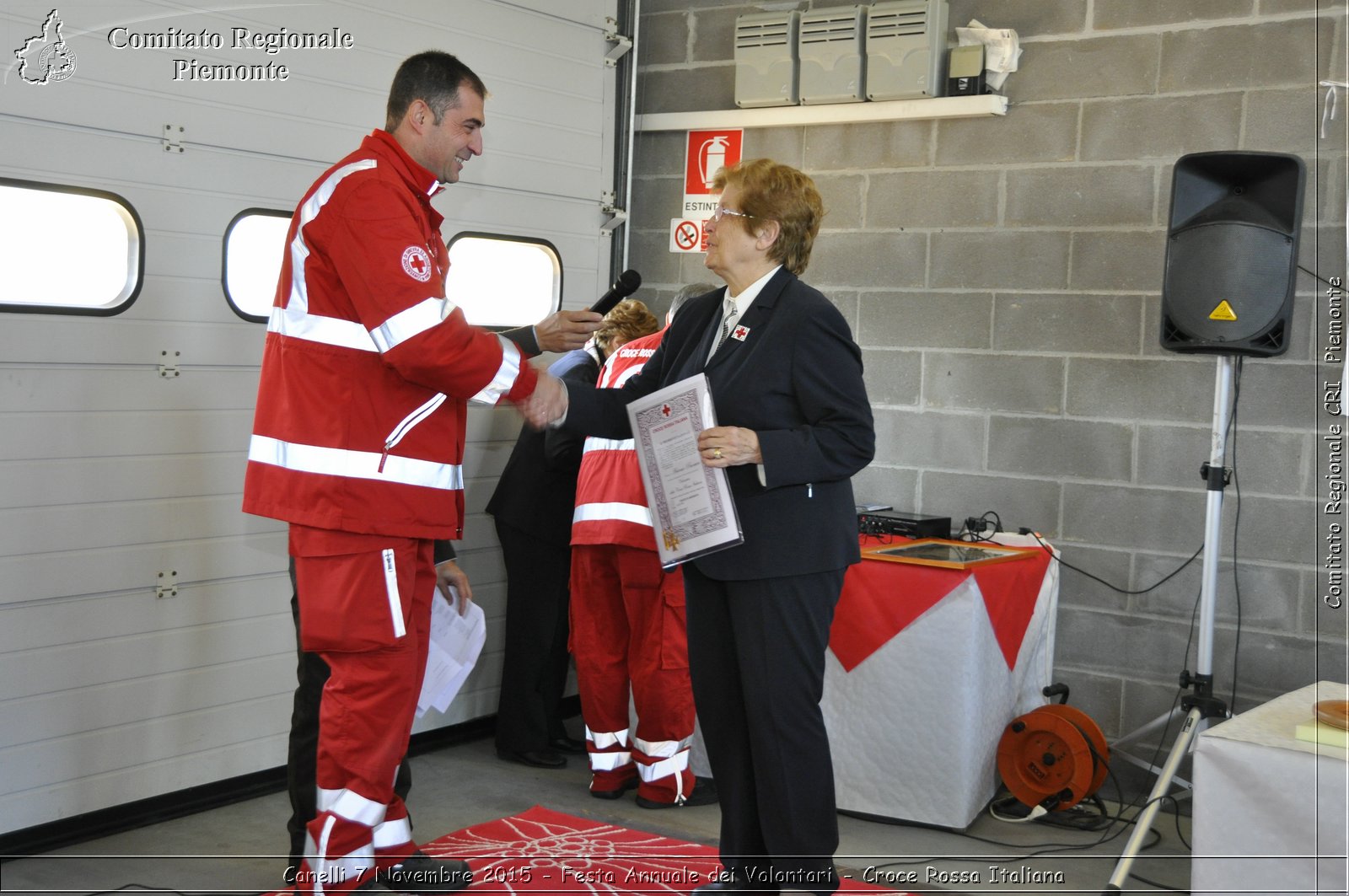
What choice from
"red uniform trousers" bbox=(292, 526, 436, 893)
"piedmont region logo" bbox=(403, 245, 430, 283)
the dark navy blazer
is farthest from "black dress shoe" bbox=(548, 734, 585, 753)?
"piedmont region logo" bbox=(403, 245, 430, 283)

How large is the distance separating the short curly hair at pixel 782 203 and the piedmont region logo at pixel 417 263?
0.79 meters

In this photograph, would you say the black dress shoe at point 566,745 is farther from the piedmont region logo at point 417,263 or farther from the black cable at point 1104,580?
the piedmont region logo at point 417,263

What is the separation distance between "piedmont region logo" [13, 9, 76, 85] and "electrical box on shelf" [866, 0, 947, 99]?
299cm

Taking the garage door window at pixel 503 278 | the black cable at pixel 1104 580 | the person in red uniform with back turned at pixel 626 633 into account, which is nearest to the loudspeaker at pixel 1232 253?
the black cable at pixel 1104 580

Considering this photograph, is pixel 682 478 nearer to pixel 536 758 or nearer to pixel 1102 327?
pixel 536 758

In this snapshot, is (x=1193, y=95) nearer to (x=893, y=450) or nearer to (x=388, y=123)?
(x=893, y=450)

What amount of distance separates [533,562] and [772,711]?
2081mm

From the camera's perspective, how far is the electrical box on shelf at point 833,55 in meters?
5.11

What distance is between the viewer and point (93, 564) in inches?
149

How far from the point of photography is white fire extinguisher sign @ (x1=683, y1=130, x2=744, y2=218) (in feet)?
18.4

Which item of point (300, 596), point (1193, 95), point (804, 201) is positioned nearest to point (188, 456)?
point (300, 596)

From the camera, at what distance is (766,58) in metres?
5.36

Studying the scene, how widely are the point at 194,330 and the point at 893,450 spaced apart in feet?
9.07

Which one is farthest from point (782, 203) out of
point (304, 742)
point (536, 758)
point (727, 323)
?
point (536, 758)
